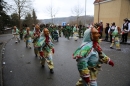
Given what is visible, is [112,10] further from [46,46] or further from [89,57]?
[89,57]

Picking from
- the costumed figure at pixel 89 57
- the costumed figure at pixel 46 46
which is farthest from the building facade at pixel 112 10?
the costumed figure at pixel 89 57

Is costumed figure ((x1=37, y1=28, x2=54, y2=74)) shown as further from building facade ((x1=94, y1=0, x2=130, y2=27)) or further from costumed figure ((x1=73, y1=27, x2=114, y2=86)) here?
building facade ((x1=94, y1=0, x2=130, y2=27))

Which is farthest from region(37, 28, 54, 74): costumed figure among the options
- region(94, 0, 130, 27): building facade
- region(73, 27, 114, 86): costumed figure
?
region(94, 0, 130, 27): building facade

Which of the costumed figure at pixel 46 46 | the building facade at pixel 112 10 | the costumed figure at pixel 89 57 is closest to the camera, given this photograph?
the costumed figure at pixel 89 57

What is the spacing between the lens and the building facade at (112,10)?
68.8 feet

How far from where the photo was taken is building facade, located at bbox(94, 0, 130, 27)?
21.0 metres

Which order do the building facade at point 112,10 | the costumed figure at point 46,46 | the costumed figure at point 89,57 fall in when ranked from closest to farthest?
the costumed figure at point 89,57 → the costumed figure at point 46,46 → the building facade at point 112,10

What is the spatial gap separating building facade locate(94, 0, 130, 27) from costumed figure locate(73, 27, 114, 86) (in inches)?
770

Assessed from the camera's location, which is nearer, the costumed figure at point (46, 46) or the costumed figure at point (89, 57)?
the costumed figure at point (89, 57)

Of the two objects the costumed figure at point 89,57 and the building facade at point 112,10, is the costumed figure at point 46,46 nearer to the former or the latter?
the costumed figure at point 89,57

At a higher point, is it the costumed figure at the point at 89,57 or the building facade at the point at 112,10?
the building facade at the point at 112,10

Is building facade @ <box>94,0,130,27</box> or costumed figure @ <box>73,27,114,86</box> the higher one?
building facade @ <box>94,0,130,27</box>

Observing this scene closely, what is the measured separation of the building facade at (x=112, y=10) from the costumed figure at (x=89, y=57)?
19.6 meters

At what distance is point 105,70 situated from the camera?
Answer: 627 cm
